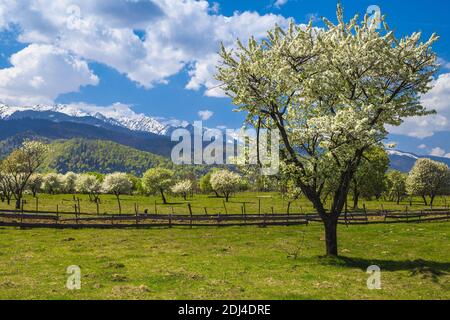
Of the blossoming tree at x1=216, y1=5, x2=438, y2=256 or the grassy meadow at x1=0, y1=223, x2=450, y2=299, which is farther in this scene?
the blossoming tree at x1=216, y1=5, x2=438, y2=256

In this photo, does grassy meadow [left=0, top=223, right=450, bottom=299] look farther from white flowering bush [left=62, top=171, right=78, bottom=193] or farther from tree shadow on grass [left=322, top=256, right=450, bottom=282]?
white flowering bush [left=62, top=171, right=78, bottom=193]

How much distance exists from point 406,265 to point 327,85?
1395 centimetres

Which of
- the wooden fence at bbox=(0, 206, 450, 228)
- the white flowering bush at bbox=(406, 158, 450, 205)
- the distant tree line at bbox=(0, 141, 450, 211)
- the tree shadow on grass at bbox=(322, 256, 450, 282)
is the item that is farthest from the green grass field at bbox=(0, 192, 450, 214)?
the tree shadow on grass at bbox=(322, 256, 450, 282)

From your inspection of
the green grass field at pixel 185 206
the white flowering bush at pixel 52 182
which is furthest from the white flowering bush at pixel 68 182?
the green grass field at pixel 185 206

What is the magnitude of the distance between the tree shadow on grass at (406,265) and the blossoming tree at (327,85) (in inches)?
162

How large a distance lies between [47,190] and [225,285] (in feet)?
659

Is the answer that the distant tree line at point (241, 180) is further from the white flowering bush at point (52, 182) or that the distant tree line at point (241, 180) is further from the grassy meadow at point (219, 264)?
the grassy meadow at point (219, 264)

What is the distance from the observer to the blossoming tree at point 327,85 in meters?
27.1

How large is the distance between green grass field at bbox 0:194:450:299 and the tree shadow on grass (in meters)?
0.06

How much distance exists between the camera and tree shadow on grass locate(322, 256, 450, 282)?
79.2 feet

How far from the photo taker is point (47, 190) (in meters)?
200
